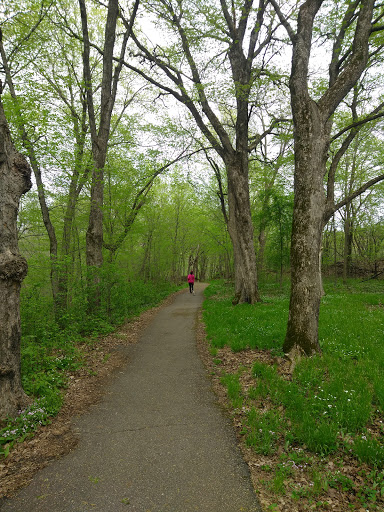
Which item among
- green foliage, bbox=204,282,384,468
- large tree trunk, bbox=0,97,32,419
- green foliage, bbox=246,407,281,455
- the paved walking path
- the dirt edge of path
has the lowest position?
the dirt edge of path

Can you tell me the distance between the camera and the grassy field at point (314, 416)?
268cm

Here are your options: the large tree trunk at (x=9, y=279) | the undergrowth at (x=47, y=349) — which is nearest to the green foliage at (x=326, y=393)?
the undergrowth at (x=47, y=349)

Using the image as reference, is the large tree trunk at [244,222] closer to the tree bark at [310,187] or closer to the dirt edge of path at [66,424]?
the tree bark at [310,187]

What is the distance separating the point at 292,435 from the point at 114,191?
1374 centimetres

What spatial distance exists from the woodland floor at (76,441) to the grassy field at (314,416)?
2 centimetres

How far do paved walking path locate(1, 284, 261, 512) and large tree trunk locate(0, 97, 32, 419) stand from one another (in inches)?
45.8

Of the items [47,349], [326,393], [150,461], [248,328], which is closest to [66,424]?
[150,461]

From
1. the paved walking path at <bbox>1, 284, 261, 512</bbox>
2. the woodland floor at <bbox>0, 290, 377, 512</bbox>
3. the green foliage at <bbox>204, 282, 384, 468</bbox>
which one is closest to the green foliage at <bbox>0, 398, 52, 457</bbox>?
the woodland floor at <bbox>0, 290, 377, 512</bbox>

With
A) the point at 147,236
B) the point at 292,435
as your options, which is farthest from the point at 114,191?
the point at 292,435

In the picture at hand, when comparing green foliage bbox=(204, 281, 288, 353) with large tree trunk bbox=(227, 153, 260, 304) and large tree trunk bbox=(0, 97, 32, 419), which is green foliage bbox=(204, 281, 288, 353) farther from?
large tree trunk bbox=(0, 97, 32, 419)

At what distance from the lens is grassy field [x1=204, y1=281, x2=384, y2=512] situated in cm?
268

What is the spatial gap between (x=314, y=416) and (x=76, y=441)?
3.43m

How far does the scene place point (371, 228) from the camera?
24531mm

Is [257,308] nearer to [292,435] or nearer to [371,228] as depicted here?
[292,435]
